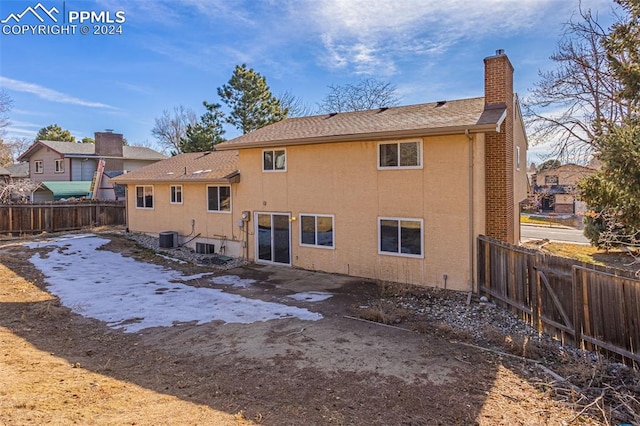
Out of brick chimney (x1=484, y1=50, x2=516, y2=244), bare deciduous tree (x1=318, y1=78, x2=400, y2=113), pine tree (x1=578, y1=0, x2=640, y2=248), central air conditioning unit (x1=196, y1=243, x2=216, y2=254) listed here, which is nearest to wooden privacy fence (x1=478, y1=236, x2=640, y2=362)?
pine tree (x1=578, y1=0, x2=640, y2=248)

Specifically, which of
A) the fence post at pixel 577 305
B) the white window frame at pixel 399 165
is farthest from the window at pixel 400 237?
the fence post at pixel 577 305

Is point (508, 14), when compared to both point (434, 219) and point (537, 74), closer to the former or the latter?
point (434, 219)

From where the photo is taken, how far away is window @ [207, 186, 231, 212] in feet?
51.5

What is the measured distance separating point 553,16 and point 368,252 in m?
14.0

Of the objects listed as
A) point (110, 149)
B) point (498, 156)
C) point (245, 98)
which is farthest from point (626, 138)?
point (110, 149)

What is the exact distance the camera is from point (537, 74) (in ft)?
75.0

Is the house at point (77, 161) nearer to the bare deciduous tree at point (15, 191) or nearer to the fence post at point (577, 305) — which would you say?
the bare deciduous tree at point (15, 191)

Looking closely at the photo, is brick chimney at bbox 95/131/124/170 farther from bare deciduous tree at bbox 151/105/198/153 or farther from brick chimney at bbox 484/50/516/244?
brick chimney at bbox 484/50/516/244

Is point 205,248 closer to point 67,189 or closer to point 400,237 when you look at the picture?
point 400,237

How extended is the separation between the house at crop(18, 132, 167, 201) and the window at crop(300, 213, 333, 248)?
70.8 ft

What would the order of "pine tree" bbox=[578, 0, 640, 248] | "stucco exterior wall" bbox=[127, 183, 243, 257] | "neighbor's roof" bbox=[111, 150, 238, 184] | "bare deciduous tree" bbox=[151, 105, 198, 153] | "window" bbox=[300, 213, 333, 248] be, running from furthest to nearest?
1. "bare deciduous tree" bbox=[151, 105, 198, 153]
2. "neighbor's roof" bbox=[111, 150, 238, 184]
3. "stucco exterior wall" bbox=[127, 183, 243, 257]
4. "window" bbox=[300, 213, 333, 248]
5. "pine tree" bbox=[578, 0, 640, 248]

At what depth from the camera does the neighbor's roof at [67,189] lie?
28.0m

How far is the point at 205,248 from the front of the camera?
54.1ft

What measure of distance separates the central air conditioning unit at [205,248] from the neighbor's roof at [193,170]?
9.04 ft
